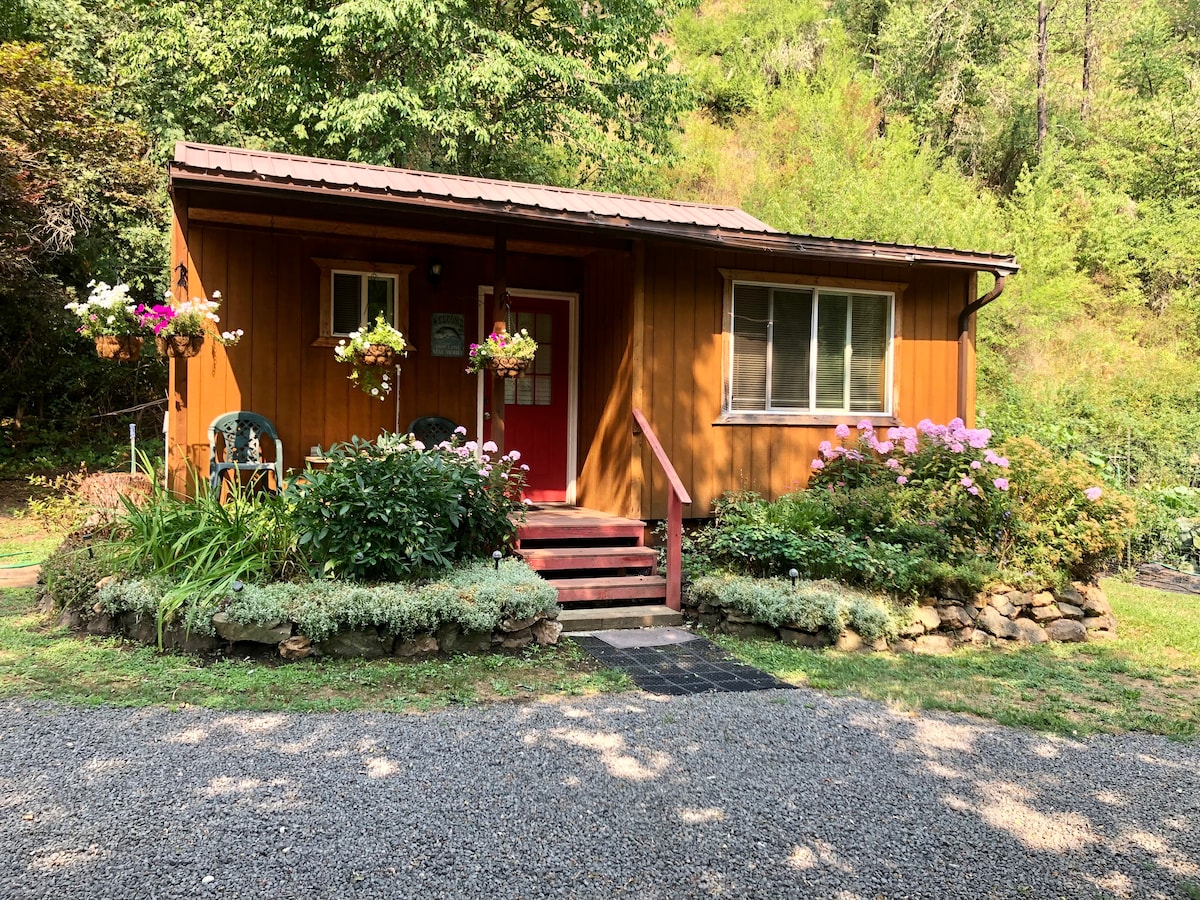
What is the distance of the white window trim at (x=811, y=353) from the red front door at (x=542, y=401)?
62.6 inches

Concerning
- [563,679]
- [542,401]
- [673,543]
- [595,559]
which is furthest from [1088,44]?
[563,679]

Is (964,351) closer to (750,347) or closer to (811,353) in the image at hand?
(811,353)

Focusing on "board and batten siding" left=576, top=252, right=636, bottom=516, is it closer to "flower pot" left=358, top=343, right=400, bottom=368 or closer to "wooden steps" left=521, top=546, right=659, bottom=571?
"wooden steps" left=521, top=546, right=659, bottom=571

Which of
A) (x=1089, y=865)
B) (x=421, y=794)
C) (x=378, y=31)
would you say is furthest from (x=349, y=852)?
(x=378, y=31)

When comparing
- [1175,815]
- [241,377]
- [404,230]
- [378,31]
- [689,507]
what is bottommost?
[1175,815]

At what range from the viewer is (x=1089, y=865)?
265 centimetres

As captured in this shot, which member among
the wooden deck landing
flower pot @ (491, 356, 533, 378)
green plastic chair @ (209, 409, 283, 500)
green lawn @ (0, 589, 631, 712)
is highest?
flower pot @ (491, 356, 533, 378)

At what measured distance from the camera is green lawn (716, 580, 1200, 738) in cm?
427

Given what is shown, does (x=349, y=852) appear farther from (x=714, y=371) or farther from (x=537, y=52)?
(x=537, y=52)

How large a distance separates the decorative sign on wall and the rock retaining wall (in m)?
3.10

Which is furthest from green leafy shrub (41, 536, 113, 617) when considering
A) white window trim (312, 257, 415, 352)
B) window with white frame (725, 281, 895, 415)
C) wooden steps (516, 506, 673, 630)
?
window with white frame (725, 281, 895, 415)

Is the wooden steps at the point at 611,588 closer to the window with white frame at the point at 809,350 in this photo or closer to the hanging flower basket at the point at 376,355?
the window with white frame at the point at 809,350

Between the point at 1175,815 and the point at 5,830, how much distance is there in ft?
13.4

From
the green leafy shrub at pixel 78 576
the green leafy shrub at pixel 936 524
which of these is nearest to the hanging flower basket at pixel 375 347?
the green leafy shrub at pixel 78 576
